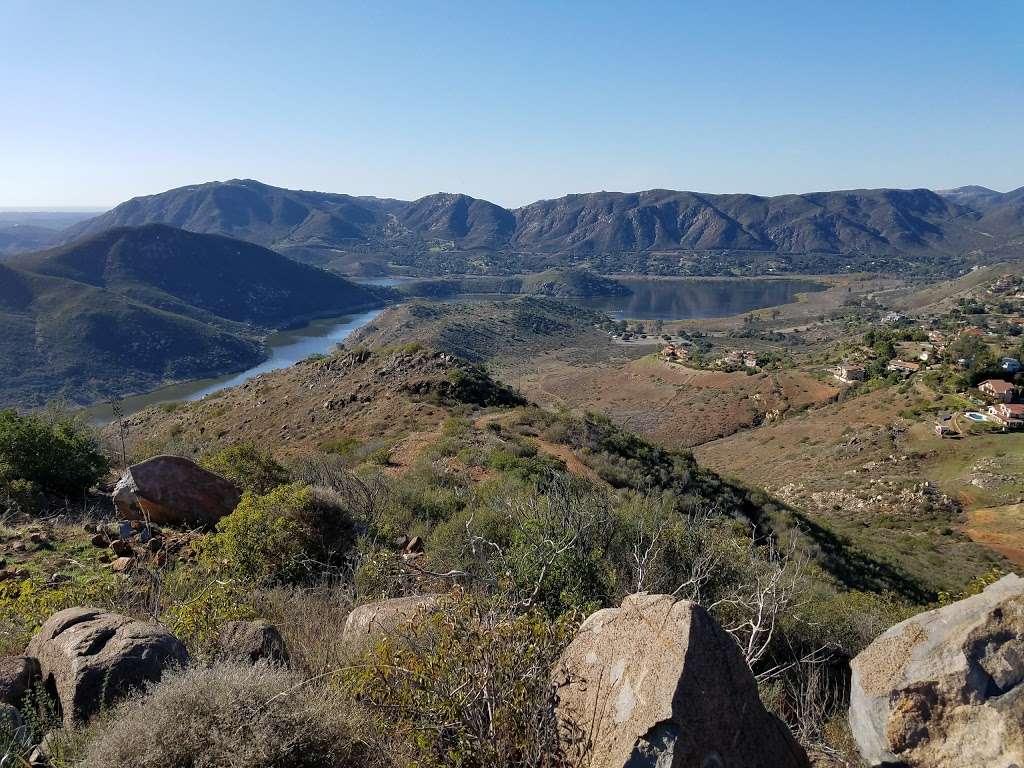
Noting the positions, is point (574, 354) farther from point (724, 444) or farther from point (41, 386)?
point (41, 386)

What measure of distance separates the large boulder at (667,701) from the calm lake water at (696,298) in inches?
5498

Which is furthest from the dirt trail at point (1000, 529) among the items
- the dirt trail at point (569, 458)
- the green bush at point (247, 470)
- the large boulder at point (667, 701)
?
the large boulder at point (667, 701)

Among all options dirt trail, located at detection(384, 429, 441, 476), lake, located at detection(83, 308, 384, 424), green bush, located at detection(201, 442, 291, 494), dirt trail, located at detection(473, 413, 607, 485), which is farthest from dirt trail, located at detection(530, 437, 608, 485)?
lake, located at detection(83, 308, 384, 424)

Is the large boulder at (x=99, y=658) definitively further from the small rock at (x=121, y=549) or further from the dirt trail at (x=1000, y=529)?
the dirt trail at (x=1000, y=529)

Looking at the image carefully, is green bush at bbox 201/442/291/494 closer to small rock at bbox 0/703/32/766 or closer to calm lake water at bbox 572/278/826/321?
small rock at bbox 0/703/32/766

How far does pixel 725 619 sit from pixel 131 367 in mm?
87108

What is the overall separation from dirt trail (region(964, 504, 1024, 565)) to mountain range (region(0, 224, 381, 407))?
61720mm

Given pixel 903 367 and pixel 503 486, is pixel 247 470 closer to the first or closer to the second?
pixel 503 486

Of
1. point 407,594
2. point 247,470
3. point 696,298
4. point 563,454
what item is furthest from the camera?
point 696,298

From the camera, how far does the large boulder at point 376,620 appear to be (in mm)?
3869

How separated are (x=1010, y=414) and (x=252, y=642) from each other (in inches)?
1776

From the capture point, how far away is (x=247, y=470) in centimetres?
1013

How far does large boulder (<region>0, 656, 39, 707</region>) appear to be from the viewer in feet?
11.3

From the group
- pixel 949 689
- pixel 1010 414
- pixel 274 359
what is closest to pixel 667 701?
pixel 949 689
